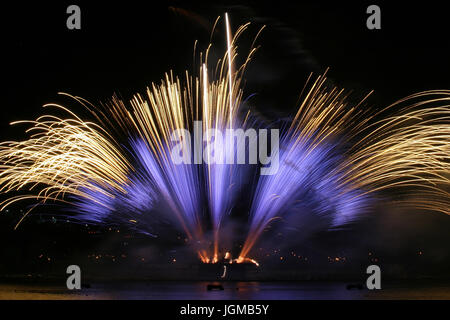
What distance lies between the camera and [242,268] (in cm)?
3603

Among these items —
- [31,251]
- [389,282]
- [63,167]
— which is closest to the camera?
[63,167]

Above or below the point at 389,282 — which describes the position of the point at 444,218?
above

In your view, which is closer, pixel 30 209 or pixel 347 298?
pixel 347 298

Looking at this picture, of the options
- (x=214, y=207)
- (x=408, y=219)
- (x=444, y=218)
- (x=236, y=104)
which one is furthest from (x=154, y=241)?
(x=444, y=218)

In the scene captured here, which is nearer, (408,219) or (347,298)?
(347,298)

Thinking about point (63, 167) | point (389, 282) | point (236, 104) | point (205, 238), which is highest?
point (236, 104)

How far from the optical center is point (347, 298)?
25.3 metres

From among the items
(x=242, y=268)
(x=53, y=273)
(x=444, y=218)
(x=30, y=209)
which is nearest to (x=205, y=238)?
(x=242, y=268)

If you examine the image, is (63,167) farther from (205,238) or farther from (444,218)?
(444,218)

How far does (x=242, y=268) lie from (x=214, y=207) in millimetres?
3780

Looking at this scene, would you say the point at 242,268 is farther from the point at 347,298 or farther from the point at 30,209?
the point at 30,209
